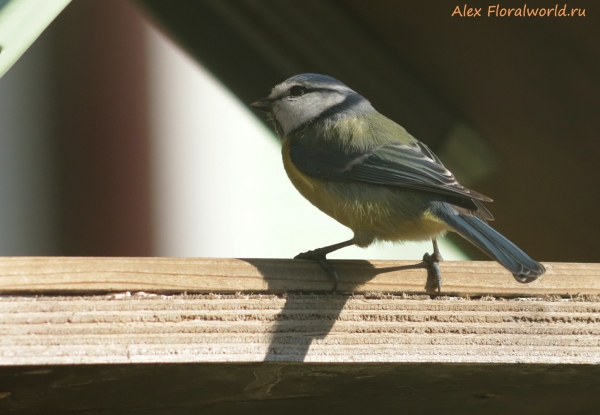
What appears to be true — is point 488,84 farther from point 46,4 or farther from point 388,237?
point 46,4

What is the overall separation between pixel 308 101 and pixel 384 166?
640 mm

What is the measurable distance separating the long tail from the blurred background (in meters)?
0.71

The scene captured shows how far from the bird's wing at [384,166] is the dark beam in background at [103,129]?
1.04 m

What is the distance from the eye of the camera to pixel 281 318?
4.64 ft

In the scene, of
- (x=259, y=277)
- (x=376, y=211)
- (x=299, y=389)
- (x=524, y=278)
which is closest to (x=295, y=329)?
(x=259, y=277)

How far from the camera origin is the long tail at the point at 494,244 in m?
1.50

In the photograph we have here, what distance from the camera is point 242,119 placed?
3227 millimetres

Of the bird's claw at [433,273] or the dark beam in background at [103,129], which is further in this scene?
the dark beam in background at [103,129]

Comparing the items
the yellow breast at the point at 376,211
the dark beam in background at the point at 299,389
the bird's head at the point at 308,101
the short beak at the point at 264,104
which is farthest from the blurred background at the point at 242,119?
the dark beam in background at the point at 299,389

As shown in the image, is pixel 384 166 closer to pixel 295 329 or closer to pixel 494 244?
pixel 494 244

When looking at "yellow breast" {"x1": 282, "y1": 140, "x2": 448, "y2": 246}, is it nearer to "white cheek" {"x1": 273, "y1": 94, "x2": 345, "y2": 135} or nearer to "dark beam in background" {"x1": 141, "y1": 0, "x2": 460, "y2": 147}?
"white cheek" {"x1": 273, "y1": 94, "x2": 345, "y2": 135}

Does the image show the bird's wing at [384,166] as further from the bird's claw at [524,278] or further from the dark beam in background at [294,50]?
the bird's claw at [524,278]

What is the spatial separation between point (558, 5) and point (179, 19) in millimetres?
1569

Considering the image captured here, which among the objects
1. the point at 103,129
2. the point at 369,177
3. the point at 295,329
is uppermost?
the point at 103,129
